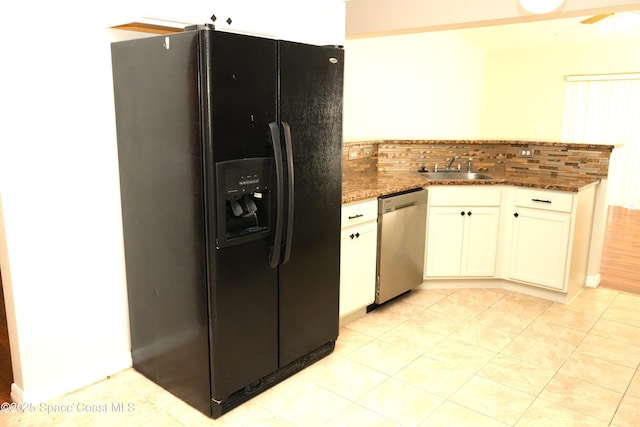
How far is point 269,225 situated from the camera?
234 centimetres

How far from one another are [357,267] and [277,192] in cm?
117

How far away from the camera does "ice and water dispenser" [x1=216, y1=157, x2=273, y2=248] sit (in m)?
2.13

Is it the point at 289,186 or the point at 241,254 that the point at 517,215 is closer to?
the point at 289,186

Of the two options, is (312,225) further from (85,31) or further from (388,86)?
(388,86)

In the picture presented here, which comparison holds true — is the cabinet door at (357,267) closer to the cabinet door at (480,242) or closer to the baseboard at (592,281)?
the cabinet door at (480,242)

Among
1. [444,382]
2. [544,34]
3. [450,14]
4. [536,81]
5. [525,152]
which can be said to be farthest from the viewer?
[536,81]

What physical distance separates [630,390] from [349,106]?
3181mm

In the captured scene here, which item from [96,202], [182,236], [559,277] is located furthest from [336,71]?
[559,277]

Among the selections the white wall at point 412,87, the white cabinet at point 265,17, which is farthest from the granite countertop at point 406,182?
the white cabinet at point 265,17

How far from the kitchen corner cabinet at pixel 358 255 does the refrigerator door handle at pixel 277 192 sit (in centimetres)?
80

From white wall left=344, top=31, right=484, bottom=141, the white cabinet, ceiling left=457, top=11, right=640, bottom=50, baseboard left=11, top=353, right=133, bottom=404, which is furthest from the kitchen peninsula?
ceiling left=457, top=11, right=640, bottom=50

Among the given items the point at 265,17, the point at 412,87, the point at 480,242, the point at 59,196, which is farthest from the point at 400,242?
the point at 412,87

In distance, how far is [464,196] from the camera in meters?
3.88

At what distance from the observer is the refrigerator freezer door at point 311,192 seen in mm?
2426
